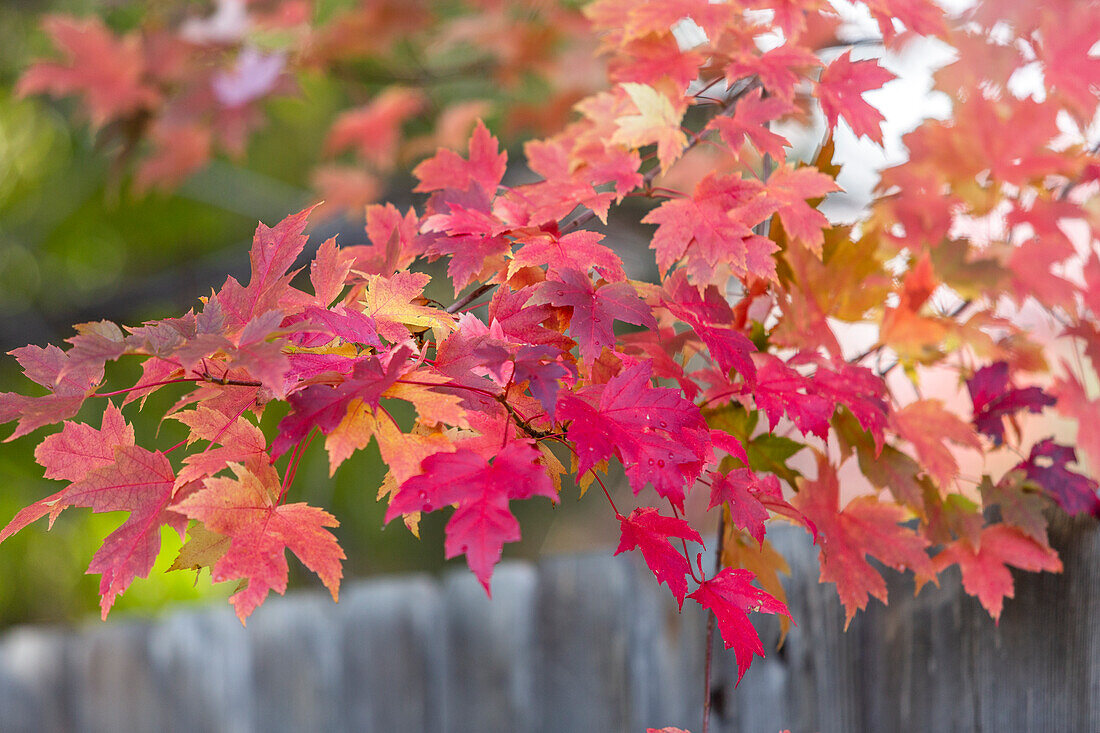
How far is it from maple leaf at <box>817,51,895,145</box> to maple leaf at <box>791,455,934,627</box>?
1.05 ft

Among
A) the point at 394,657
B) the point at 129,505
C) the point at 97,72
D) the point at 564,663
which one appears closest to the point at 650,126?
the point at 129,505

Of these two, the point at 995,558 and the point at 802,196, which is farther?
the point at 995,558

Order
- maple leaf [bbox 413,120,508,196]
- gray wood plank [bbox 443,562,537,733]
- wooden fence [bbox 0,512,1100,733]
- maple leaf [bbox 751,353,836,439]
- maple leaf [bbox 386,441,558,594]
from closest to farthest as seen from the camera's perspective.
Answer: maple leaf [bbox 386,441,558,594] < maple leaf [bbox 751,353,836,439] < maple leaf [bbox 413,120,508,196] < wooden fence [bbox 0,512,1100,733] < gray wood plank [bbox 443,562,537,733]

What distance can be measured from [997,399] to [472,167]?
624mm

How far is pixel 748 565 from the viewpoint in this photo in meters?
0.84

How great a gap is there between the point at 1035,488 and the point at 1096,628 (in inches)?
7.8

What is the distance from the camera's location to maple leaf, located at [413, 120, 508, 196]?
81 cm

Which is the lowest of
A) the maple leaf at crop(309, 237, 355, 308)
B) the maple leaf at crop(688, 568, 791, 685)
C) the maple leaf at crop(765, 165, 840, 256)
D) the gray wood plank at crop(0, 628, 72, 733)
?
the gray wood plank at crop(0, 628, 72, 733)

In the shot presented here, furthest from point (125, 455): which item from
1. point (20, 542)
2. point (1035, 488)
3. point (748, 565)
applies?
point (20, 542)

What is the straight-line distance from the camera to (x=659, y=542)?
623 mm

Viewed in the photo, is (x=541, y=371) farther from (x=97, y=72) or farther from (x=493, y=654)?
(x=97, y=72)

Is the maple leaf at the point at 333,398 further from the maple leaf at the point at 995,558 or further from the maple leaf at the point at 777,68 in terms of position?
the maple leaf at the point at 995,558

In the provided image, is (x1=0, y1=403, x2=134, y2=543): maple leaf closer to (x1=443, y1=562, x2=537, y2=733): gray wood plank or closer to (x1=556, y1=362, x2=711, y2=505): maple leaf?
(x1=556, y1=362, x2=711, y2=505): maple leaf

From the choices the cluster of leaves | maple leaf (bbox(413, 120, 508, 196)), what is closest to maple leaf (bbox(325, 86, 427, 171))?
the cluster of leaves
